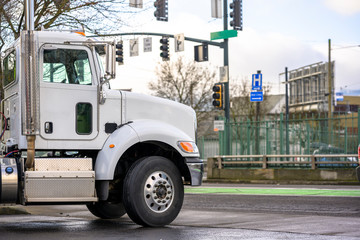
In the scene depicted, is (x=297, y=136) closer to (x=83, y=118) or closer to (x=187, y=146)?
(x=187, y=146)

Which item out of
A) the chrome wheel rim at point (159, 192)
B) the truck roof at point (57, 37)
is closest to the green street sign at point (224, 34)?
the truck roof at point (57, 37)

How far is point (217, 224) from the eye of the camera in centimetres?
949

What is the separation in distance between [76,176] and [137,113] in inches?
51.7

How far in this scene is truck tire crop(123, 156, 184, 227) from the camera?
8672 mm

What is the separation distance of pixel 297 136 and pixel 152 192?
16472 millimetres

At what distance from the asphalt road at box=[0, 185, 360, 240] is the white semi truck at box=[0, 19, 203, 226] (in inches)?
17.7

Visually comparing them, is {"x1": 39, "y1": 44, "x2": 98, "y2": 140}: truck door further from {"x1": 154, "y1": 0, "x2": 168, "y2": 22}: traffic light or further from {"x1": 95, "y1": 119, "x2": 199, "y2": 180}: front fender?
{"x1": 154, "y1": 0, "x2": 168, "y2": 22}: traffic light

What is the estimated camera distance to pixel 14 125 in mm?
8883

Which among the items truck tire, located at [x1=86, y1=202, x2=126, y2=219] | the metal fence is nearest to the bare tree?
the metal fence

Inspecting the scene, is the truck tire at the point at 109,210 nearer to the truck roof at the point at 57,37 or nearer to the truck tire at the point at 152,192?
the truck tire at the point at 152,192

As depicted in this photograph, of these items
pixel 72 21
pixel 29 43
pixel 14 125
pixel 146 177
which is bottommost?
pixel 146 177

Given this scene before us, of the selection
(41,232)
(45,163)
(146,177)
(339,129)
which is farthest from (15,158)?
(339,129)

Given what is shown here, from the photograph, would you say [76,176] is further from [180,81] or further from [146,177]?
[180,81]

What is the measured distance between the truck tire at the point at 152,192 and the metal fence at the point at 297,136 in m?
14.8
